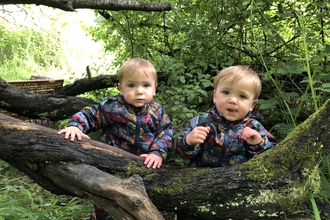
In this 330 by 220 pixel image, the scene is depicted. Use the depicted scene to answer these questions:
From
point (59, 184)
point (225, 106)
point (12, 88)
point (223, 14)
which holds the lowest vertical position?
point (59, 184)

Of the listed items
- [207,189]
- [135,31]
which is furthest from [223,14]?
[207,189]

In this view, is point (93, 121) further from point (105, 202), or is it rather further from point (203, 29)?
point (203, 29)

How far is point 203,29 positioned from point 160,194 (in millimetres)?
2165

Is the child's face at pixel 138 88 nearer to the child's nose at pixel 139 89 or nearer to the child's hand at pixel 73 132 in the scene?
the child's nose at pixel 139 89

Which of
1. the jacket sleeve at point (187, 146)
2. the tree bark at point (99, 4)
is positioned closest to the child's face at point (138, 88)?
the jacket sleeve at point (187, 146)

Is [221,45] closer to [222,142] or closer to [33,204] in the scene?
[222,142]

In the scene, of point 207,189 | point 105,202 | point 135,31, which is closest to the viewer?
point 105,202

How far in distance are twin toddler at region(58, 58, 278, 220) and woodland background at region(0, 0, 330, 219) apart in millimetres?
352

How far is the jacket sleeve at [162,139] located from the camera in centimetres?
227

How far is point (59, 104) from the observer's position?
3869 millimetres

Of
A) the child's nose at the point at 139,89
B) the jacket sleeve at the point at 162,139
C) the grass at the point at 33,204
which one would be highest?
the child's nose at the point at 139,89

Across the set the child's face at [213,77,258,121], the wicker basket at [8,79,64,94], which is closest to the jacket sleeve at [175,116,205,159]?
the child's face at [213,77,258,121]

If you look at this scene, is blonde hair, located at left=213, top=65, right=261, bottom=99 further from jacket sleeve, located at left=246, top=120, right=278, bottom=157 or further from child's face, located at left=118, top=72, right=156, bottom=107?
child's face, located at left=118, top=72, right=156, bottom=107

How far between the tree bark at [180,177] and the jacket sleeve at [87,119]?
191 mm
